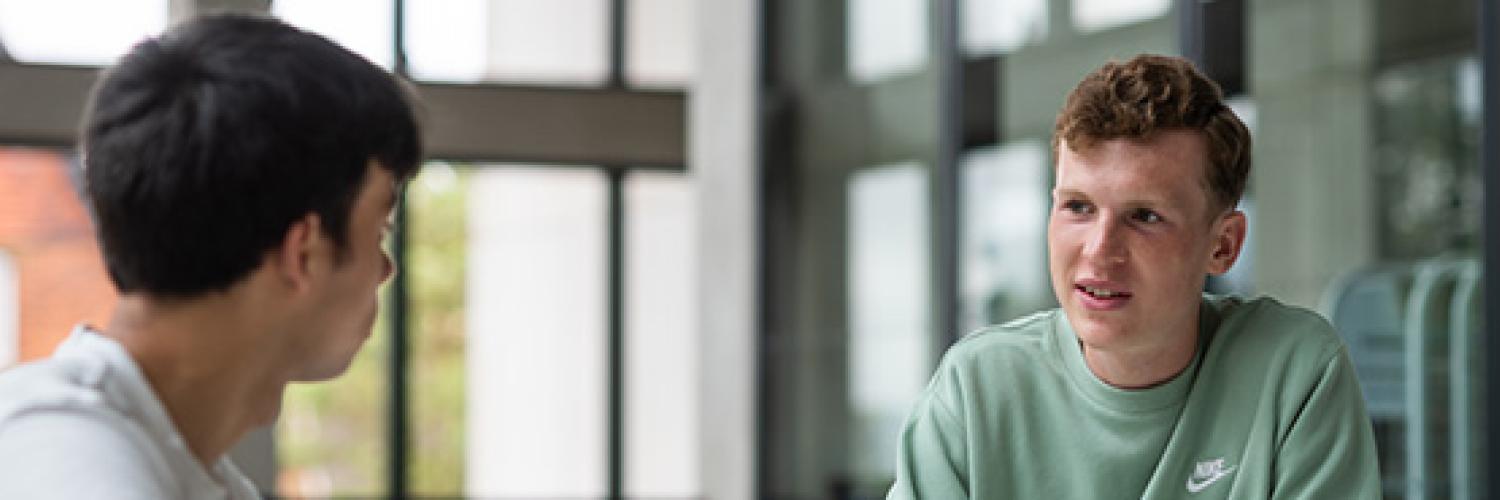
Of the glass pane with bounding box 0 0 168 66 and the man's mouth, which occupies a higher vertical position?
the glass pane with bounding box 0 0 168 66

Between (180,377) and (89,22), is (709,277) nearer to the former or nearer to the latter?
(89,22)

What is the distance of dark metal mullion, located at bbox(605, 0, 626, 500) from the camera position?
11055 millimetres

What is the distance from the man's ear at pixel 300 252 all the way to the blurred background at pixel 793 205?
361 cm

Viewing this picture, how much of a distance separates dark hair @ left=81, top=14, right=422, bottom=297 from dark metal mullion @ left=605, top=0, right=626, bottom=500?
968 centimetres

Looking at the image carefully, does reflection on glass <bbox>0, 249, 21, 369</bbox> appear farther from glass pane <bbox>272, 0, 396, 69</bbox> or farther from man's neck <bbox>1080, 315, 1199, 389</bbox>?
man's neck <bbox>1080, 315, 1199, 389</bbox>

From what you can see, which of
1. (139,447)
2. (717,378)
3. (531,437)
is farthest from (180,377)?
(531,437)

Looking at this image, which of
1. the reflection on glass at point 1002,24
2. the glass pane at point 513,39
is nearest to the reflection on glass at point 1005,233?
the reflection on glass at point 1002,24

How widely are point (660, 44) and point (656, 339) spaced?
5.18ft

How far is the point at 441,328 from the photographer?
1457 centimetres

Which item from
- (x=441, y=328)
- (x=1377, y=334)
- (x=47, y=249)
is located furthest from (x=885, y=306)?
(x=441, y=328)

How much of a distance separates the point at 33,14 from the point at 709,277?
11.6 ft

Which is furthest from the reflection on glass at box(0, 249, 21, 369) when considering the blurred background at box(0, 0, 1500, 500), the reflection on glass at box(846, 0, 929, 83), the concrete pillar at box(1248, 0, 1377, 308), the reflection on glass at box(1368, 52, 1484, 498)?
the reflection on glass at box(1368, 52, 1484, 498)

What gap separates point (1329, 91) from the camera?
830 cm

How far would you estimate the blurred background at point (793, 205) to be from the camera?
6.79 m
